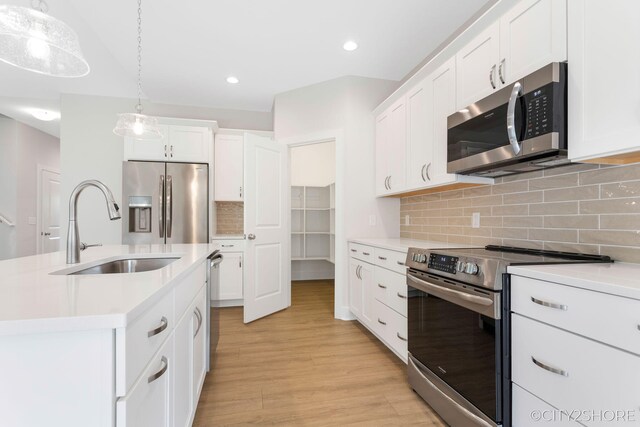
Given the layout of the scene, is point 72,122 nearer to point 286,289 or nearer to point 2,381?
point 286,289

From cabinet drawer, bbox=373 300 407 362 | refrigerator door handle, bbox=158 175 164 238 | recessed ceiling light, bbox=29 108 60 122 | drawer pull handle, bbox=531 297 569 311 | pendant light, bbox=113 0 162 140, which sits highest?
recessed ceiling light, bbox=29 108 60 122

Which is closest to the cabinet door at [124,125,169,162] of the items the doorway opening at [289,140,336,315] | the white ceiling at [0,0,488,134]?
the white ceiling at [0,0,488,134]

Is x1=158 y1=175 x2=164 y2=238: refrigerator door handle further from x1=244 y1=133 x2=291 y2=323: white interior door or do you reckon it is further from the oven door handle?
the oven door handle

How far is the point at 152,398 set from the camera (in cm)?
90

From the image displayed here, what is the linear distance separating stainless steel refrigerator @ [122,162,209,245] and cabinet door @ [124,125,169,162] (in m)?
0.15

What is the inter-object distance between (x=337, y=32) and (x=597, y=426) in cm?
296

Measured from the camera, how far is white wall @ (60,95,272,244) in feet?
13.3

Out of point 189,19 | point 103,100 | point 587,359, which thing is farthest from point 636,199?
point 103,100

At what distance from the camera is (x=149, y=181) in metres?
3.65

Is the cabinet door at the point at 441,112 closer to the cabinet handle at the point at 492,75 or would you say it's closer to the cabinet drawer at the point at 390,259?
the cabinet handle at the point at 492,75

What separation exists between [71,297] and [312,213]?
4.80 meters

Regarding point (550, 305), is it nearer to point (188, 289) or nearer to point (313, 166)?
point (188, 289)

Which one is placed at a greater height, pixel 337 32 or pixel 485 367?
pixel 337 32

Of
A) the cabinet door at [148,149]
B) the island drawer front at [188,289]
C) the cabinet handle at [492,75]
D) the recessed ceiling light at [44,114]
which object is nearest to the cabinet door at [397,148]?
the cabinet handle at [492,75]
